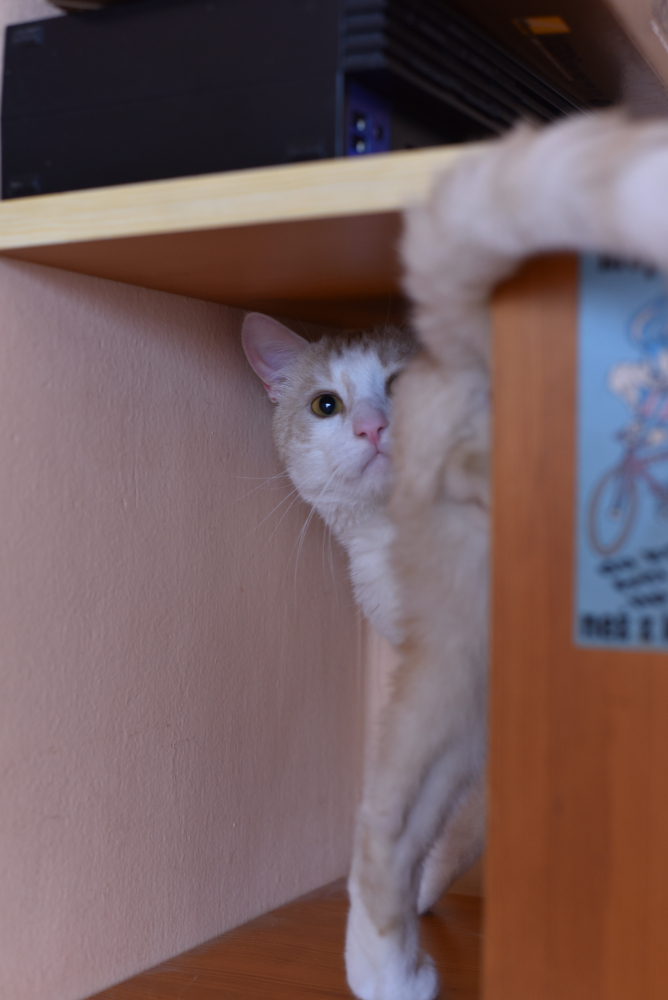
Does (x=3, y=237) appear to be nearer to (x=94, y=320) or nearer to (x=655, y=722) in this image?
(x=94, y=320)

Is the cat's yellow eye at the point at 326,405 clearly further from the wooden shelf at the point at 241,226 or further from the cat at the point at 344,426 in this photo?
the wooden shelf at the point at 241,226

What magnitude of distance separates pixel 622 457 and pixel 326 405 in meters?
0.72

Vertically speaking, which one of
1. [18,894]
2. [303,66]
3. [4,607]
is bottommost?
[18,894]

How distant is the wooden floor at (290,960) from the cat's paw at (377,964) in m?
0.14

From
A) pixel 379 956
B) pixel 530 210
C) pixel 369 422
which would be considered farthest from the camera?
pixel 369 422

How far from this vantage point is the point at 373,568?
4.44ft

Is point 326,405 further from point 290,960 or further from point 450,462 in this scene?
point 290,960

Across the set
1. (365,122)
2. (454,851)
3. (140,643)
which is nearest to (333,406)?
(140,643)

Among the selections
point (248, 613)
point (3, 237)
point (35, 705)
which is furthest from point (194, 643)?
point (3, 237)

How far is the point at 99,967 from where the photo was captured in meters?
1.12

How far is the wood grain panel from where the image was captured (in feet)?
2.37

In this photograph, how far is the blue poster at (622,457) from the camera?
2.32 feet

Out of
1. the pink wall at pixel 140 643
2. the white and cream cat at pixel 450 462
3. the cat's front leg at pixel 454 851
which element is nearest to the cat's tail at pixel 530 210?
the white and cream cat at pixel 450 462

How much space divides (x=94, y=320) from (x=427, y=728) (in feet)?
1.98
